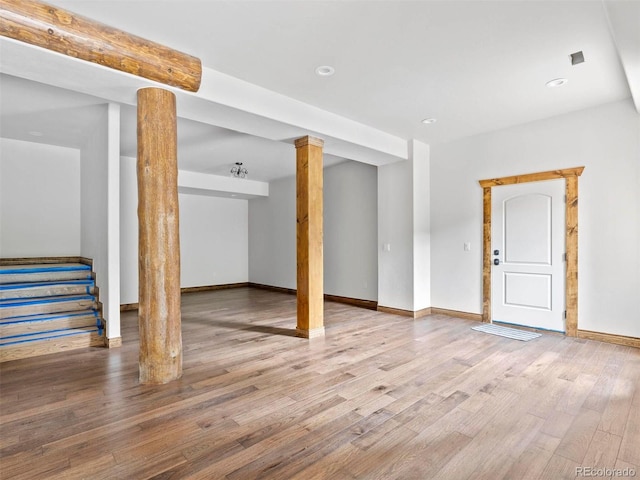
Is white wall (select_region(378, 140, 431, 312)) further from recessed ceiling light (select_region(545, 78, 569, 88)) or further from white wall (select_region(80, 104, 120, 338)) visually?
→ white wall (select_region(80, 104, 120, 338))

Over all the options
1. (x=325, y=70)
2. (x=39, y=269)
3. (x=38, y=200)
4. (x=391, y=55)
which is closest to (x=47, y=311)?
(x=39, y=269)

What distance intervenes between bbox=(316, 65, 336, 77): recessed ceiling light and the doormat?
3867mm

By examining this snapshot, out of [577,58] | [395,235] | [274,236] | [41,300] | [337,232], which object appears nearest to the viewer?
[577,58]

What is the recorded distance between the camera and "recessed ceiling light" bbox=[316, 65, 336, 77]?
3334 mm

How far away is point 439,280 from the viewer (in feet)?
19.4

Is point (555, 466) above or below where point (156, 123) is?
below

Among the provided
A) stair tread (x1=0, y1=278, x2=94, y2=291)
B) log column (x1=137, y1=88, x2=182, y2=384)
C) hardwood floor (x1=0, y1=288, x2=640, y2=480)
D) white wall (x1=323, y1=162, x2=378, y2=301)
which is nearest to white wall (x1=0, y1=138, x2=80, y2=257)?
stair tread (x1=0, y1=278, x2=94, y2=291)

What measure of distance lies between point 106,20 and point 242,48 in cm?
101

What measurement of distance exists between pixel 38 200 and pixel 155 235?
4288mm

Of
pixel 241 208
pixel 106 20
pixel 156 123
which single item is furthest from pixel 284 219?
pixel 106 20

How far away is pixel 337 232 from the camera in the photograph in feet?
24.6

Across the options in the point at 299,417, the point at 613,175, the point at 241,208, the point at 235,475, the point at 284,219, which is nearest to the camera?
the point at 235,475

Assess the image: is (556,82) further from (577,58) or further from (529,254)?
(529,254)

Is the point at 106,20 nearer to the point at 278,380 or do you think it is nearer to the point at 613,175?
the point at 278,380
